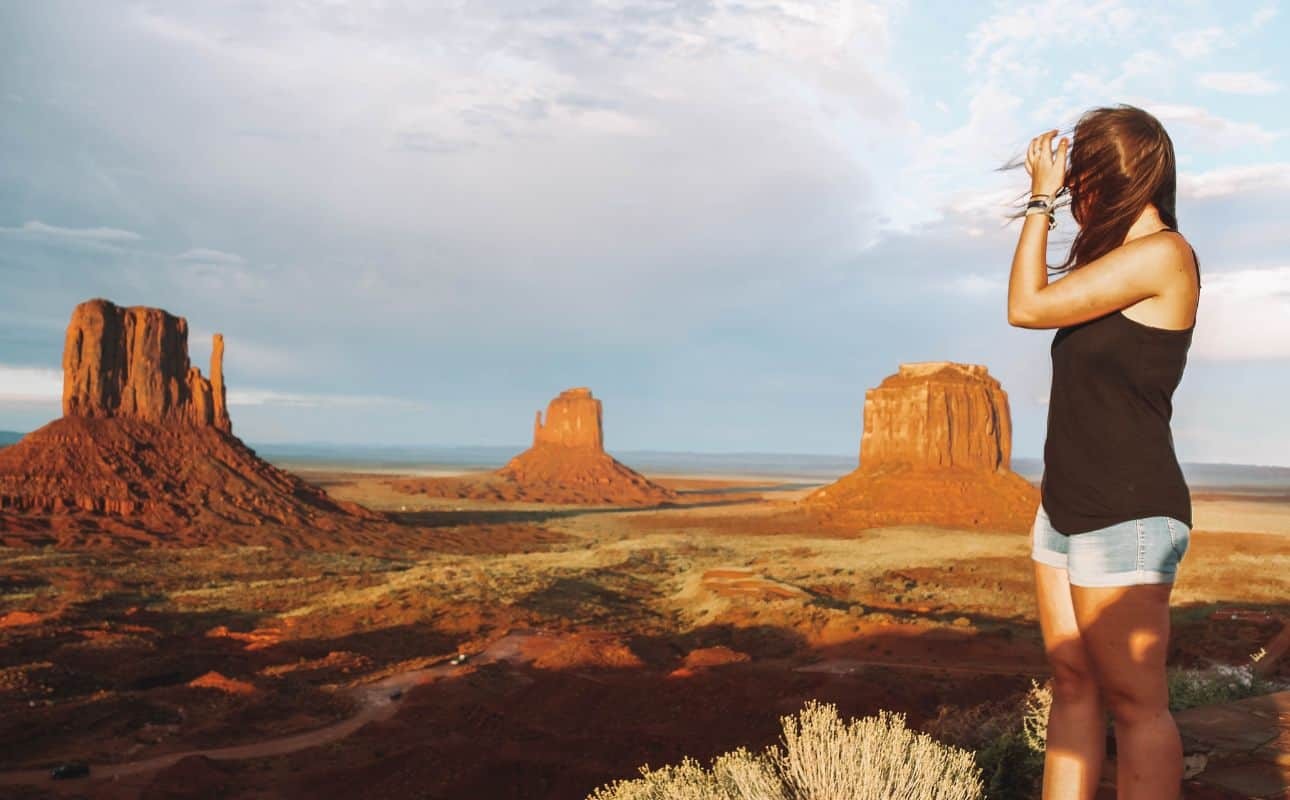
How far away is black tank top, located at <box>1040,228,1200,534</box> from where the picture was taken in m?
2.32

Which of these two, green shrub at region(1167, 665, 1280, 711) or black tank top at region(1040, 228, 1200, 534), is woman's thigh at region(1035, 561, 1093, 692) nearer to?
black tank top at region(1040, 228, 1200, 534)

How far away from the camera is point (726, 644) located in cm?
1945

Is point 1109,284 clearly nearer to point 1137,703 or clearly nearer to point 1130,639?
point 1130,639

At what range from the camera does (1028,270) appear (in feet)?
8.13

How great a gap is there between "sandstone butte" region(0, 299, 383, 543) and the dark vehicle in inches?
1157

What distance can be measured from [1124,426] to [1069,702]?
93cm

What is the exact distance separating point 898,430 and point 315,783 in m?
62.8

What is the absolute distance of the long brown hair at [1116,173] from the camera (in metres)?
2.44

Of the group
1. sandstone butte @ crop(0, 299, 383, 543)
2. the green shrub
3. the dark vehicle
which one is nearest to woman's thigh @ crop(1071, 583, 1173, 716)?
the green shrub

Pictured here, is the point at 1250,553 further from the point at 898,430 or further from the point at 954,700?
the point at 954,700

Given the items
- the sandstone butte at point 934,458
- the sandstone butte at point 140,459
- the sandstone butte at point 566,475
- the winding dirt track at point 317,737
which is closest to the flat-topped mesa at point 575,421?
the sandstone butte at point 566,475

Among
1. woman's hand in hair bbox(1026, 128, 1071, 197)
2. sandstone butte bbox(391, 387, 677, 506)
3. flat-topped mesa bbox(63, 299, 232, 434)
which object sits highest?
flat-topped mesa bbox(63, 299, 232, 434)

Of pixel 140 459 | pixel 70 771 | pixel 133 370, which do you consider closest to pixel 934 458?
pixel 140 459

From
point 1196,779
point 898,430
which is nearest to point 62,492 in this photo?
point 1196,779
